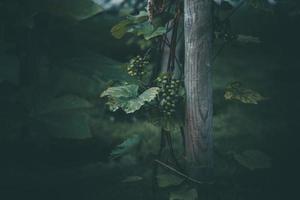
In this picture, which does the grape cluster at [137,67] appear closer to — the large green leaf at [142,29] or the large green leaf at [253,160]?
the large green leaf at [142,29]

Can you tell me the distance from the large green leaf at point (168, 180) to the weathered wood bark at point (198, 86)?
0.10m

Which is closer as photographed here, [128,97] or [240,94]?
[128,97]

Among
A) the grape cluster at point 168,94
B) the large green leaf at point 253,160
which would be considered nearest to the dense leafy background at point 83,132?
the large green leaf at point 253,160

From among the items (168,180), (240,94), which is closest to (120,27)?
(240,94)

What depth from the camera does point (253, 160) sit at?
281cm

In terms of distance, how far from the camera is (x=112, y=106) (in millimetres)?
2572

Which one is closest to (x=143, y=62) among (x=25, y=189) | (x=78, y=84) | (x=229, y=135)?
(x=25, y=189)

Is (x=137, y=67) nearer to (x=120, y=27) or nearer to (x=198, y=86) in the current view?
(x=120, y=27)

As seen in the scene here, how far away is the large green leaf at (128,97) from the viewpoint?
2.46m

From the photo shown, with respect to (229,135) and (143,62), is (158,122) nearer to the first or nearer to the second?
(143,62)

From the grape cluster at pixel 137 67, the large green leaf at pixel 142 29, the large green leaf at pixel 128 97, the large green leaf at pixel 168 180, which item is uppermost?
the large green leaf at pixel 142 29

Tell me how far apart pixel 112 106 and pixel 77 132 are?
428mm

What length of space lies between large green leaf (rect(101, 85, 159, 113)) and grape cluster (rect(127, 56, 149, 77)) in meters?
0.22

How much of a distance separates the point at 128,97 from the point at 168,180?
600 millimetres
